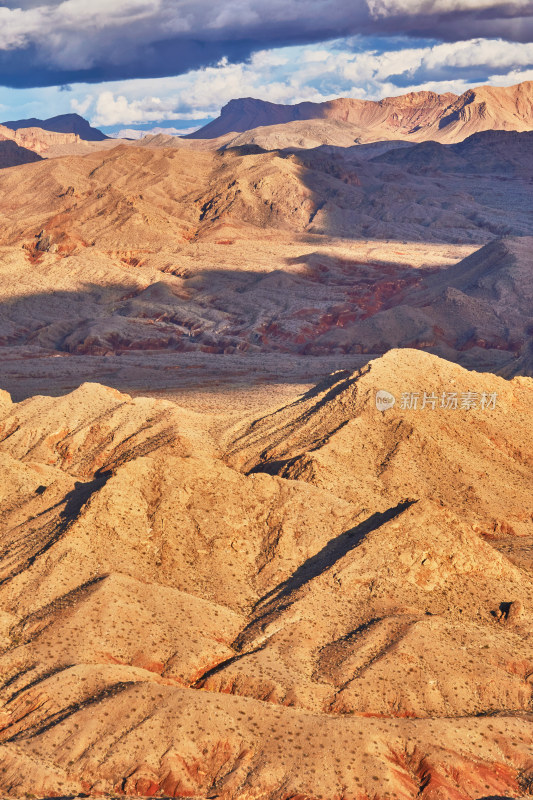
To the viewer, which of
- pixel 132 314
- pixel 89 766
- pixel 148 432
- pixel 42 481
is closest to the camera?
pixel 89 766

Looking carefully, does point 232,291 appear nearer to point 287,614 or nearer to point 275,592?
point 275,592

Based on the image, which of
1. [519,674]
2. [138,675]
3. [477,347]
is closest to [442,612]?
[519,674]

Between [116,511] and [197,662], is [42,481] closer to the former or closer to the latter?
[116,511]

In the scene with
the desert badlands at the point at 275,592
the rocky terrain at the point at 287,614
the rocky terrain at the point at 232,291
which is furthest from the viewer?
the rocky terrain at the point at 232,291

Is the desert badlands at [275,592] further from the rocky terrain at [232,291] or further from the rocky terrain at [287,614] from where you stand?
the rocky terrain at [232,291]

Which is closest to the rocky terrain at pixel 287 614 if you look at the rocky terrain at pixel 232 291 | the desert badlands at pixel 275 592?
the desert badlands at pixel 275 592

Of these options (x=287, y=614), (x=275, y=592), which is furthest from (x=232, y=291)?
(x=287, y=614)

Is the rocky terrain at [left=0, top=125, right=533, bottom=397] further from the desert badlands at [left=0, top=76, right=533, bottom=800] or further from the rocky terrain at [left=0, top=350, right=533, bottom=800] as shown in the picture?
the rocky terrain at [left=0, top=350, right=533, bottom=800]

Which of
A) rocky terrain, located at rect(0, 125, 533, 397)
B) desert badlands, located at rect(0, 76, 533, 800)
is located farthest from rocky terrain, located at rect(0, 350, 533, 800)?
rocky terrain, located at rect(0, 125, 533, 397)
